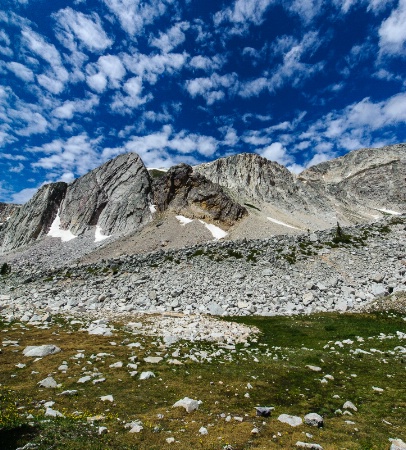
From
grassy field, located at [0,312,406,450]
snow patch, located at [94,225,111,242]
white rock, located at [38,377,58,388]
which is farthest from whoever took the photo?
snow patch, located at [94,225,111,242]

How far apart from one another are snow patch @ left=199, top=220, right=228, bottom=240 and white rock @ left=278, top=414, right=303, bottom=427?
7682cm

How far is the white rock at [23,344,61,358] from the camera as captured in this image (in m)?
14.4

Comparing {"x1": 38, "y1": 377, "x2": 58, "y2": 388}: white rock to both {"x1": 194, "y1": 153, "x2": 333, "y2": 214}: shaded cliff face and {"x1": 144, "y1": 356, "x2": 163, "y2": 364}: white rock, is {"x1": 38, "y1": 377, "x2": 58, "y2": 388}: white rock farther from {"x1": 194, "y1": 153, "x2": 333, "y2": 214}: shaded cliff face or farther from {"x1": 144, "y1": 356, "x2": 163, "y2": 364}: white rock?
{"x1": 194, "y1": 153, "x2": 333, "y2": 214}: shaded cliff face

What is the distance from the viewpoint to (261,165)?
176250mm

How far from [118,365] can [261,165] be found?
173285 millimetres

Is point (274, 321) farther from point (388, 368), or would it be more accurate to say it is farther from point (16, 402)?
point (16, 402)

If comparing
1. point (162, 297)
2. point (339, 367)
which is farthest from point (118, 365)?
point (162, 297)

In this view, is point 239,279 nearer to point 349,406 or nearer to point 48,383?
point 349,406

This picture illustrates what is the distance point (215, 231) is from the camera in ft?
300

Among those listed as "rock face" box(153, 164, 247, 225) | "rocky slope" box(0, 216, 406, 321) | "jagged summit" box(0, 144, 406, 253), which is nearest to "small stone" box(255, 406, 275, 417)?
"rocky slope" box(0, 216, 406, 321)

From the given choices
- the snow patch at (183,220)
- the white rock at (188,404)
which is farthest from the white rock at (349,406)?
the snow patch at (183,220)

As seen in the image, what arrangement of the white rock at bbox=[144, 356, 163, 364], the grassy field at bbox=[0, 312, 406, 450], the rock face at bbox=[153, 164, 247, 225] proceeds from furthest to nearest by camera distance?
the rock face at bbox=[153, 164, 247, 225]
the white rock at bbox=[144, 356, 163, 364]
the grassy field at bbox=[0, 312, 406, 450]

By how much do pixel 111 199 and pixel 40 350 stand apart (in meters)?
110

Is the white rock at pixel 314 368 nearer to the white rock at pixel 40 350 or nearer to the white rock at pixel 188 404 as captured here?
the white rock at pixel 188 404
